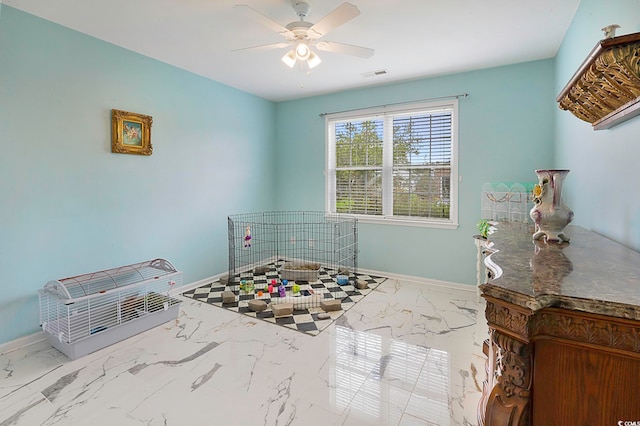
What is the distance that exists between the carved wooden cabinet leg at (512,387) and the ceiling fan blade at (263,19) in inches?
81.7

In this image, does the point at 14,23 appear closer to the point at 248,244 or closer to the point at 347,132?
the point at 248,244

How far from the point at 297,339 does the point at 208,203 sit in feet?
7.22

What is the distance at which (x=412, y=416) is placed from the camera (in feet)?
5.53

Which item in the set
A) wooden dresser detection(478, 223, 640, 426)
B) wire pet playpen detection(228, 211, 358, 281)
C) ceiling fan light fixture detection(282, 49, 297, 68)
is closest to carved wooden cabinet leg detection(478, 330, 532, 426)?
wooden dresser detection(478, 223, 640, 426)

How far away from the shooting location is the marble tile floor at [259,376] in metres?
1.69

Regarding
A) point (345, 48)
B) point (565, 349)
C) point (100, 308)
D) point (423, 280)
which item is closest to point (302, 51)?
point (345, 48)

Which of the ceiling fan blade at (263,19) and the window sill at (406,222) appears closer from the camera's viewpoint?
the ceiling fan blade at (263,19)

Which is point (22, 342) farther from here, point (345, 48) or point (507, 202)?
point (507, 202)

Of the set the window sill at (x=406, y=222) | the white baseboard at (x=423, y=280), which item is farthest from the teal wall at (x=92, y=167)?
the white baseboard at (x=423, y=280)

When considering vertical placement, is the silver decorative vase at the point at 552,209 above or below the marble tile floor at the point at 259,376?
above

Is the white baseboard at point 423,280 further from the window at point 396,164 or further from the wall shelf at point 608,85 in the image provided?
the wall shelf at point 608,85

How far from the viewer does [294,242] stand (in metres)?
4.91

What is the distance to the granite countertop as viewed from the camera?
79cm

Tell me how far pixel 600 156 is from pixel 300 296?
2714 millimetres
